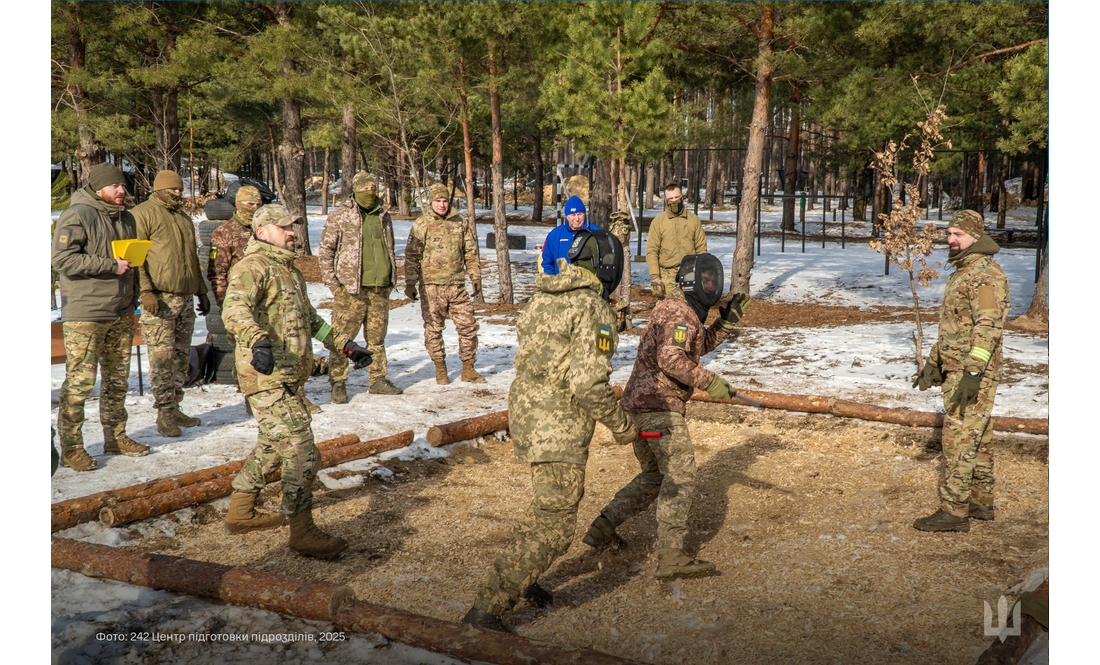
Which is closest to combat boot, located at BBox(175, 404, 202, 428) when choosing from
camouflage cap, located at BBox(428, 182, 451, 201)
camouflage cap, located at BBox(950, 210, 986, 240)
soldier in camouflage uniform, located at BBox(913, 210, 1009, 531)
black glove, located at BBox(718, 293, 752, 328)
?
camouflage cap, located at BBox(428, 182, 451, 201)

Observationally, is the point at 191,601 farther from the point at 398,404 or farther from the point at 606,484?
the point at 398,404

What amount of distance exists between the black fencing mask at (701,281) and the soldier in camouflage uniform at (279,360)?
7.27 ft

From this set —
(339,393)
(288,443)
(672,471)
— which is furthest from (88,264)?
(672,471)

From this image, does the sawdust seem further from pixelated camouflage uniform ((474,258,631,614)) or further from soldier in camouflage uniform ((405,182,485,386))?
soldier in camouflage uniform ((405,182,485,386))

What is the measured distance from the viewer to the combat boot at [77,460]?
6202 mm

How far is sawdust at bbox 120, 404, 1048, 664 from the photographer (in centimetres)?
417

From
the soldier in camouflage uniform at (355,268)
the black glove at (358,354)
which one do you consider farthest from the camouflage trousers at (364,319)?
the black glove at (358,354)

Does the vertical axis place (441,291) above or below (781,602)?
above

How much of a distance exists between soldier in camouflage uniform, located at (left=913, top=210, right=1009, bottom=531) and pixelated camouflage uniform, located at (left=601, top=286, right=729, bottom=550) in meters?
1.73

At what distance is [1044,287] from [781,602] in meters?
9.92

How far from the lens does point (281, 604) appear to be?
4.02 meters

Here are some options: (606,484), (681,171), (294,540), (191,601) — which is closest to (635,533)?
(606,484)

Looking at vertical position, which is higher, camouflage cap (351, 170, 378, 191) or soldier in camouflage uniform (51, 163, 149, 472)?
camouflage cap (351, 170, 378, 191)

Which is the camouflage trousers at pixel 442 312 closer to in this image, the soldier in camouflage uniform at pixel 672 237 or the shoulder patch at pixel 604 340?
the soldier in camouflage uniform at pixel 672 237
